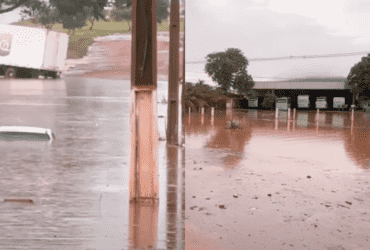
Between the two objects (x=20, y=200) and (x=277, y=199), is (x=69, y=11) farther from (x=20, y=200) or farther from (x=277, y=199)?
(x=277, y=199)

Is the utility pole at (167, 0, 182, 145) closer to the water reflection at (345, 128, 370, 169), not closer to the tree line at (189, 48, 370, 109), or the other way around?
the water reflection at (345, 128, 370, 169)

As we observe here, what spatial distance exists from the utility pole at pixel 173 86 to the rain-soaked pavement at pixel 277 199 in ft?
3.19

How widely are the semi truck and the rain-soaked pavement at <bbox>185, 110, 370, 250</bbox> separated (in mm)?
4249

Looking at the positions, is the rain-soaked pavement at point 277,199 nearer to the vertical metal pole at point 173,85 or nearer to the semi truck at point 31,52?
the vertical metal pole at point 173,85

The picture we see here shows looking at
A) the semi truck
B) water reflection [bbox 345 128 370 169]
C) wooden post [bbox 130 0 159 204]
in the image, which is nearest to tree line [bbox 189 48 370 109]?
water reflection [bbox 345 128 370 169]

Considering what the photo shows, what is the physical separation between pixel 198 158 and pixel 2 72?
251 inches

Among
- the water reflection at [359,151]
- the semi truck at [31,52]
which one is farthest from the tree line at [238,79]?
the semi truck at [31,52]

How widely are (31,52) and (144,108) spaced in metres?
6.79

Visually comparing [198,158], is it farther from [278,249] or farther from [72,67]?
[278,249]

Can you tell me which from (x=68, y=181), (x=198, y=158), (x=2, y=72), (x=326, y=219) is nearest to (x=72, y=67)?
(x=2, y=72)

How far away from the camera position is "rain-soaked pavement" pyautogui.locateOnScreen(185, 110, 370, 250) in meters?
5.91

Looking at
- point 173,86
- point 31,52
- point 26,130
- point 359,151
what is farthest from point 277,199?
point 359,151

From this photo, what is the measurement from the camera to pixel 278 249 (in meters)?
5.43

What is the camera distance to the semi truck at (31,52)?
10.4 meters
